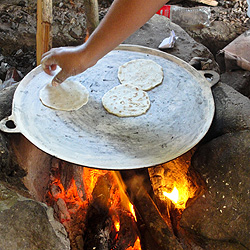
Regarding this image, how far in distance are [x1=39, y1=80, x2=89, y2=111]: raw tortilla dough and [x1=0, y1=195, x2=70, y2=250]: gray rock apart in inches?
24.0

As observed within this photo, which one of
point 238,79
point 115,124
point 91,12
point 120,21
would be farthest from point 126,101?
point 238,79

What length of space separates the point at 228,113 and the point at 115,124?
71cm

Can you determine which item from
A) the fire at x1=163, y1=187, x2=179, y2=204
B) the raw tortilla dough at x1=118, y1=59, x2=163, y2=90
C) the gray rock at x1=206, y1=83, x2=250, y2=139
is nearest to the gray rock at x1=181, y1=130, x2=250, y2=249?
the gray rock at x1=206, y1=83, x2=250, y2=139

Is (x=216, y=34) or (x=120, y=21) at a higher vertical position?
(x=120, y=21)

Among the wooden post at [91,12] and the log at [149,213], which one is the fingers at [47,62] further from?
the wooden post at [91,12]

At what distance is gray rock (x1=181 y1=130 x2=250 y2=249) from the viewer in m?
1.46

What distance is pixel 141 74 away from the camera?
197 cm

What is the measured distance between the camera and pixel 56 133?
155cm

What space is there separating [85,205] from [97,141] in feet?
2.01

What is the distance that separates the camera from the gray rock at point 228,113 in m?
1.72

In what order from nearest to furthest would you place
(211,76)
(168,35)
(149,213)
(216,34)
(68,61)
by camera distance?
(68,61) < (149,213) < (211,76) < (168,35) < (216,34)

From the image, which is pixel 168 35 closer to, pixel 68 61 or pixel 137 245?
pixel 68 61

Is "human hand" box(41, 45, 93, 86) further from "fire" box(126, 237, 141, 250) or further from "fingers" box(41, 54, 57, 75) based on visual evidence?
"fire" box(126, 237, 141, 250)

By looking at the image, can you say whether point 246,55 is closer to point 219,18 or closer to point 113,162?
point 219,18
